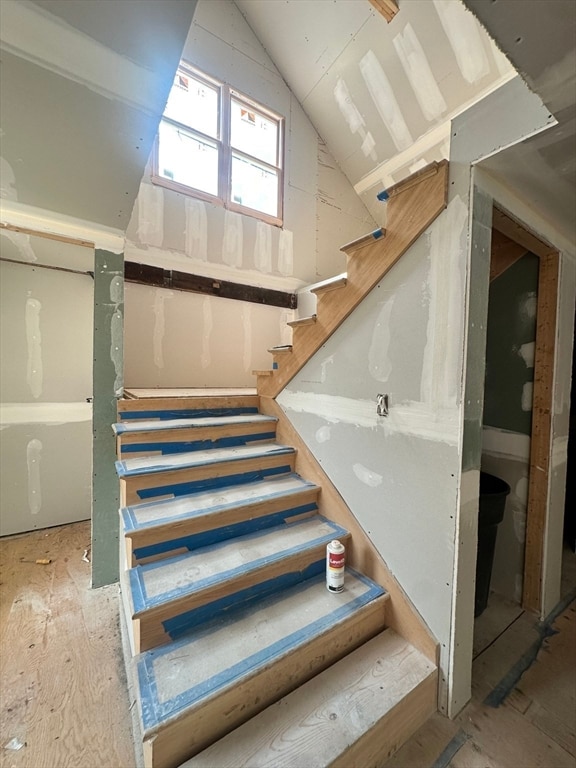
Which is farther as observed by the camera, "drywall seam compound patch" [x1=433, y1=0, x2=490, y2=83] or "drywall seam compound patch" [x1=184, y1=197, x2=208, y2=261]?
"drywall seam compound patch" [x1=184, y1=197, x2=208, y2=261]

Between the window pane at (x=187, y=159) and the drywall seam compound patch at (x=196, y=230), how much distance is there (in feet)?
0.74

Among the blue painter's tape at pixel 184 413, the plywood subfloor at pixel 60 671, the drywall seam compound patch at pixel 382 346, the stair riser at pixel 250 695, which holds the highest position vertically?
the drywall seam compound patch at pixel 382 346

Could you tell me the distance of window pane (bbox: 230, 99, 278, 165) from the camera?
3.55 m

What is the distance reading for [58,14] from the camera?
2.97 feet

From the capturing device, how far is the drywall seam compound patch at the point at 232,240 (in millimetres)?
3431

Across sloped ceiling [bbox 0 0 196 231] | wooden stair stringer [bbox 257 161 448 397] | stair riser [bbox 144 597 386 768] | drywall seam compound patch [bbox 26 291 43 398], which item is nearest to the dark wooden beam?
drywall seam compound patch [bbox 26 291 43 398]

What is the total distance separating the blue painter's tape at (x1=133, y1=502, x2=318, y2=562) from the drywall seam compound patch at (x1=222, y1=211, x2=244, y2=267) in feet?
8.99

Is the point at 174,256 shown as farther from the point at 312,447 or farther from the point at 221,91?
the point at 312,447

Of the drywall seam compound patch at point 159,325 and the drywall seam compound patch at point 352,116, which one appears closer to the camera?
the drywall seam compound patch at point 159,325

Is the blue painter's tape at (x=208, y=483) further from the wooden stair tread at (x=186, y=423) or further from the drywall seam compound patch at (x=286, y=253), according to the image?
the drywall seam compound patch at (x=286, y=253)

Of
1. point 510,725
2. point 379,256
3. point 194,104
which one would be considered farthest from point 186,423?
point 194,104

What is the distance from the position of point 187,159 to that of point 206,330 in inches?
70.1

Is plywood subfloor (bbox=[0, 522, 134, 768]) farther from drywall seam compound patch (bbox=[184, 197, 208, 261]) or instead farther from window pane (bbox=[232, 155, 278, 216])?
window pane (bbox=[232, 155, 278, 216])

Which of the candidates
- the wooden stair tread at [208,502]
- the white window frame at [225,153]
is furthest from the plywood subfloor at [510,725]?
the white window frame at [225,153]
